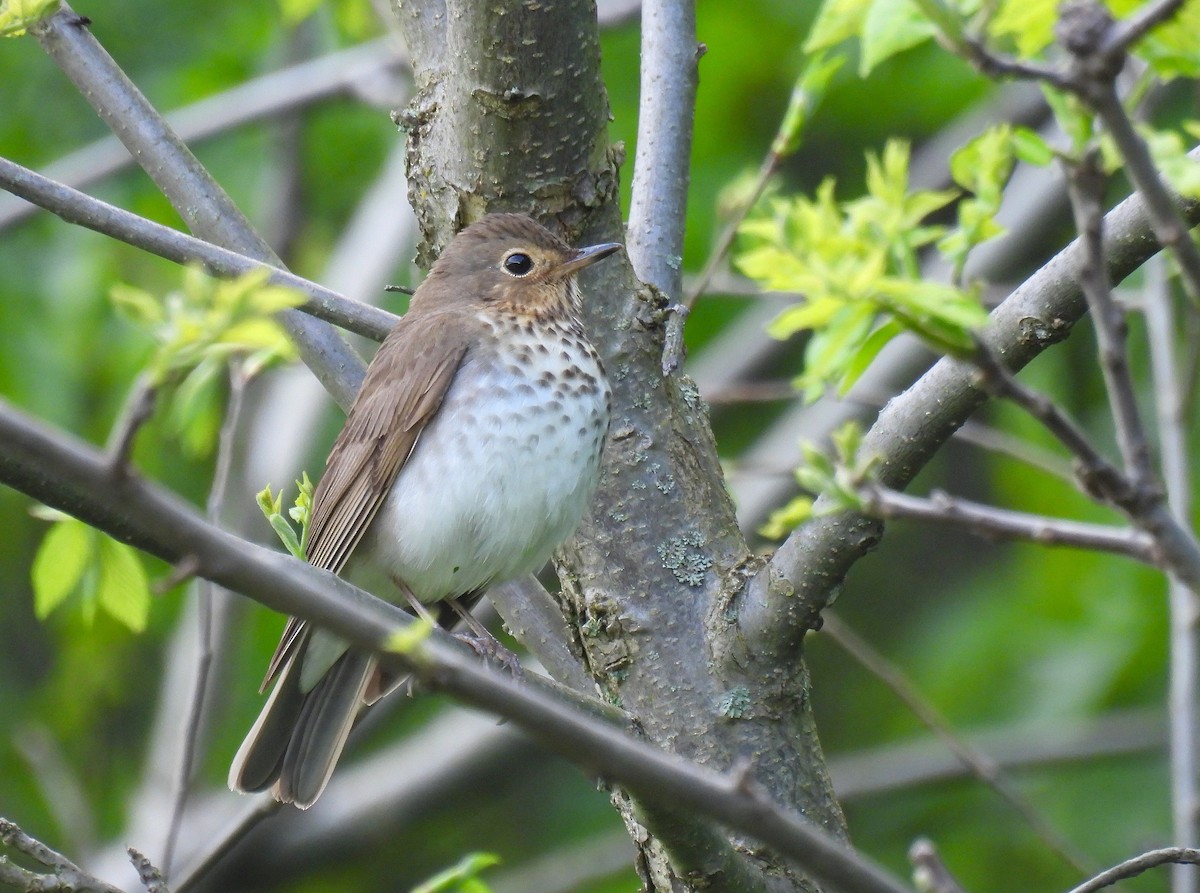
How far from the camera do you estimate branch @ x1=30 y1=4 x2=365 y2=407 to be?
3731 mm

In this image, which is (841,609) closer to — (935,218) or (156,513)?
(935,218)

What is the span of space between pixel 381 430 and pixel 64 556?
1.17 m

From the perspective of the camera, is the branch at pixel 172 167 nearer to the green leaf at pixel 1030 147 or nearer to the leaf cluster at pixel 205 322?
the leaf cluster at pixel 205 322

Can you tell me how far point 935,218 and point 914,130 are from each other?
0.50 m

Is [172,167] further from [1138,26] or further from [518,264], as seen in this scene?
[1138,26]

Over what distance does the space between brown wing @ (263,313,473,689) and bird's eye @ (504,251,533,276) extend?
0.72 ft

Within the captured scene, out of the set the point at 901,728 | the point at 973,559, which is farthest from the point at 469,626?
the point at 973,559

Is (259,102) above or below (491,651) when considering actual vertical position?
above

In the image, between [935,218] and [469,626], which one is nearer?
[469,626]

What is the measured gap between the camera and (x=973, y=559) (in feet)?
28.2

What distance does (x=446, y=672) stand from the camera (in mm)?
1557

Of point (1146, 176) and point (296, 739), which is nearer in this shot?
point (1146, 176)

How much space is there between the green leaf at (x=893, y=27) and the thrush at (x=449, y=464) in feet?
5.97

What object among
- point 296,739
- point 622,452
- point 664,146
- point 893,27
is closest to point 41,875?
point 296,739
